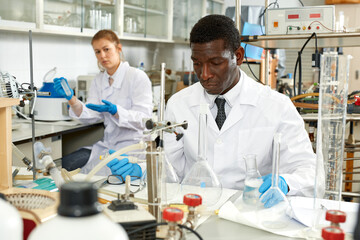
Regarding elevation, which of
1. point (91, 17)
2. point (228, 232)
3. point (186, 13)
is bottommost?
point (228, 232)

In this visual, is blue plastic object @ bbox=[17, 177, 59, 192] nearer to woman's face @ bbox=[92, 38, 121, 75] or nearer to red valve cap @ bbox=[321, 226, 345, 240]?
red valve cap @ bbox=[321, 226, 345, 240]

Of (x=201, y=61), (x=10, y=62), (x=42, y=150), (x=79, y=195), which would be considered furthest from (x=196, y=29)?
(x=10, y=62)

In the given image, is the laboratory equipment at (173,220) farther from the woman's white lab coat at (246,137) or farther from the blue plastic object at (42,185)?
the woman's white lab coat at (246,137)

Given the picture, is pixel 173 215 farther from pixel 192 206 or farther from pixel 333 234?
pixel 333 234

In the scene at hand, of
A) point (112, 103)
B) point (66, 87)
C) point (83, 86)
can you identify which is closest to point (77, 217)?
point (66, 87)

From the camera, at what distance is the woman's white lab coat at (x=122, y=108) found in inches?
118

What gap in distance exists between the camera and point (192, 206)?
987mm

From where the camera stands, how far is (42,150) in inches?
45.4

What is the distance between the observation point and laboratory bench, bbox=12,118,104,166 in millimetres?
2617

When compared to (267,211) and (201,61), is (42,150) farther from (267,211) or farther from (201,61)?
(201,61)

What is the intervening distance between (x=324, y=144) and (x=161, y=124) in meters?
0.44

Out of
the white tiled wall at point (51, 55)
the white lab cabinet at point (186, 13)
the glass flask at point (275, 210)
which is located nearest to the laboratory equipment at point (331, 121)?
the glass flask at point (275, 210)

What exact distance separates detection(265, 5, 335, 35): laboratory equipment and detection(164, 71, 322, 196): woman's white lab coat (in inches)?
30.4

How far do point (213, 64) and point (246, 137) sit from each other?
338mm
